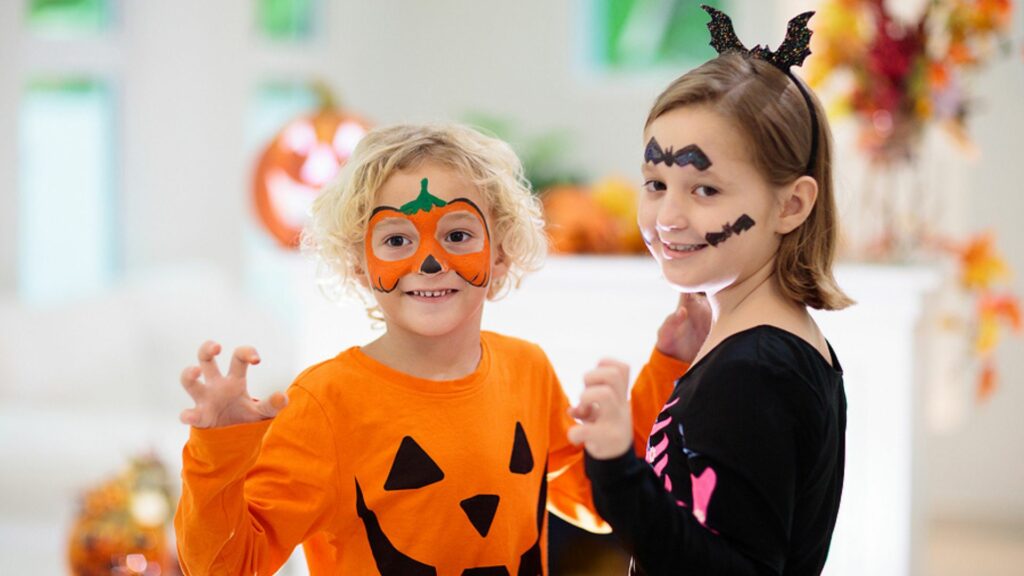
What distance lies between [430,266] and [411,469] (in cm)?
22

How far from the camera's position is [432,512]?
129 cm

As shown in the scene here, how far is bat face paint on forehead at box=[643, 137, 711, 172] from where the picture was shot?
3.94 feet

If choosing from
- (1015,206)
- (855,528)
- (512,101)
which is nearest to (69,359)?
(855,528)

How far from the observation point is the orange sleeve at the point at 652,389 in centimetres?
145

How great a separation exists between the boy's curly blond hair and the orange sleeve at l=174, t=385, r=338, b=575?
0.56 ft

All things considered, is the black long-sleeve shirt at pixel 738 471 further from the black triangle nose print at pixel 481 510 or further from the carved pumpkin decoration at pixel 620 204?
the carved pumpkin decoration at pixel 620 204

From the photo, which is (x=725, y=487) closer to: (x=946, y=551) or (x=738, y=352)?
(x=738, y=352)

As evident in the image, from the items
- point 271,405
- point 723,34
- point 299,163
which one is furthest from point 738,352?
point 299,163

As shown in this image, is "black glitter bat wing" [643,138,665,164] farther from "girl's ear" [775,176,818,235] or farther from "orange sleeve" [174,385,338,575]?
"orange sleeve" [174,385,338,575]

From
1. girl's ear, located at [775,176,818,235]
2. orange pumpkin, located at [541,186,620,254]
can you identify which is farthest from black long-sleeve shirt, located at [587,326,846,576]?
orange pumpkin, located at [541,186,620,254]

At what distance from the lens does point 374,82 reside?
6035 mm

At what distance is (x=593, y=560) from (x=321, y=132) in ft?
6.16

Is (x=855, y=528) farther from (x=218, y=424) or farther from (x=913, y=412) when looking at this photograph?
(x=218, y=424)

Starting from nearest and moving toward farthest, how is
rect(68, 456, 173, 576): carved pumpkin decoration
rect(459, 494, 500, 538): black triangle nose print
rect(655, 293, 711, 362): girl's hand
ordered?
rect(459, 494, 500, 538): black triangle nose print → rect(655, 293, 711, 362): girl's hand → rect(68, 456, 173, 576): carved pumpkin decoration
